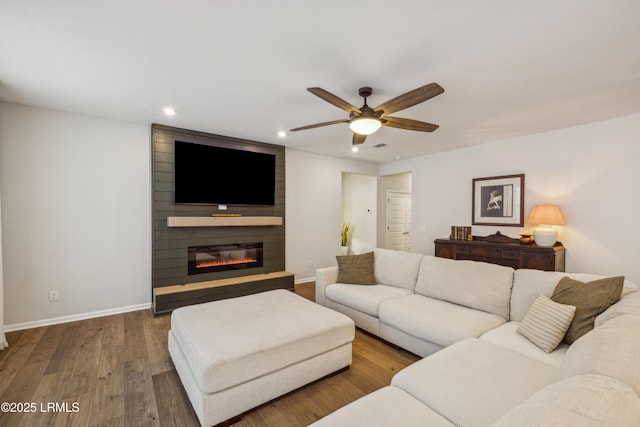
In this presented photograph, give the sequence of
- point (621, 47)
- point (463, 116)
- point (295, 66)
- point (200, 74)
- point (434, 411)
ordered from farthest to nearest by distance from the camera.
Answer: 1. point (463, 116)
2. point (200, 74)
3. point (295, 66)
4. point (621, 47)
5. point (434, 411)

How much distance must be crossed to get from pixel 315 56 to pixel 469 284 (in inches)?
98.0

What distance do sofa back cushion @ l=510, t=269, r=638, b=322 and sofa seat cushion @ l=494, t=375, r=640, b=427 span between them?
5.12 feet

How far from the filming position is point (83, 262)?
3529mm

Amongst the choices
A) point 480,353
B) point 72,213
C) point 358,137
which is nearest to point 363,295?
point 480,353

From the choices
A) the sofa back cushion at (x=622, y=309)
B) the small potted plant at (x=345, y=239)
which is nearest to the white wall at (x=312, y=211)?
the small potted plant at (x=345, y=239)

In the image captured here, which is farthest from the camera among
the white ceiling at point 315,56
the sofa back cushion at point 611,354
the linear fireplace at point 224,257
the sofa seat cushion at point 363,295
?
the linear fireplace at point 224,257

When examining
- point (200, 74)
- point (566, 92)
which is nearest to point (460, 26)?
point (566, 92)

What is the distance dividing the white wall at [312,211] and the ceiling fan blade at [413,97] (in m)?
3.00

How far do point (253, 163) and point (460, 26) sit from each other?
352 centimetres

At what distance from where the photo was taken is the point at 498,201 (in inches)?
180

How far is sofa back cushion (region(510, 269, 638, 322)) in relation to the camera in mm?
2219

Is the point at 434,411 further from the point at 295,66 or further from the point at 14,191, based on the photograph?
the point at 14,191

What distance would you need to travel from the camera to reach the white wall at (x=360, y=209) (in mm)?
6707

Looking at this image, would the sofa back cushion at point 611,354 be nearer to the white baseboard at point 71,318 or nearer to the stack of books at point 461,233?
the stack of books at point 461,233
